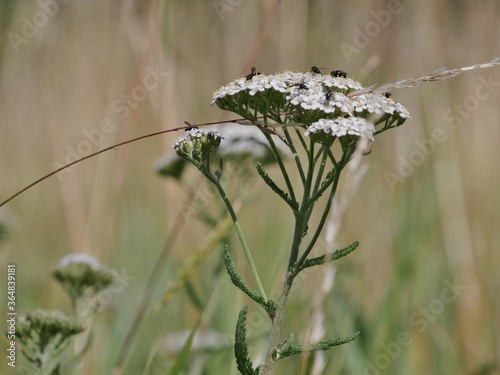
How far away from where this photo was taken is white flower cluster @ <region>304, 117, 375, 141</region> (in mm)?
1501

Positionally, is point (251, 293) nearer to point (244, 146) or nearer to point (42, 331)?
point (42, 331)

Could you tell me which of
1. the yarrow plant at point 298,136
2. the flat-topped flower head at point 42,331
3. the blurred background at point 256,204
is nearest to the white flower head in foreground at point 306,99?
the yarrow plant at point 298,136

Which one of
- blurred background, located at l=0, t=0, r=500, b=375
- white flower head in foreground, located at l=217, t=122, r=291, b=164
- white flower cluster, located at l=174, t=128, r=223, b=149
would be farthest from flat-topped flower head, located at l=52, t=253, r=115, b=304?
white flower cluster, located at l=174, t=128, r=223, b=149

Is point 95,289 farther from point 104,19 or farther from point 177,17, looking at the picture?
point 177,17

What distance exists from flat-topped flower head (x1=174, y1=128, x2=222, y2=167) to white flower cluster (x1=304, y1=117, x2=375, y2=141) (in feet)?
0.97

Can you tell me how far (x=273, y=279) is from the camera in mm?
2637

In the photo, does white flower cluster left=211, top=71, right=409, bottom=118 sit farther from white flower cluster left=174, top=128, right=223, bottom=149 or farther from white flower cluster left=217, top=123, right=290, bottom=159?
white flower cluster left=217, top=123, right=290, bottom=159

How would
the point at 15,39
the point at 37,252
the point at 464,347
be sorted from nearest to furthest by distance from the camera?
the point at 464,347 < the point at 15,39 < the point at 37,252

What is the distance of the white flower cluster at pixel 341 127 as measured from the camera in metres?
1.50

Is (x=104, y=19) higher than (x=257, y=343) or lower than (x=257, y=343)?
higher

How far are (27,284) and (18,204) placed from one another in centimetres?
132

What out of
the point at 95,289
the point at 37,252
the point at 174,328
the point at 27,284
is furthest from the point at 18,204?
the point at 95,289

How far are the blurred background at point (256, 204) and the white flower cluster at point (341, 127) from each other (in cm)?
68

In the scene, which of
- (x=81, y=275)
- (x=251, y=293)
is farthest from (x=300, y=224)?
(x=81, y=275)
